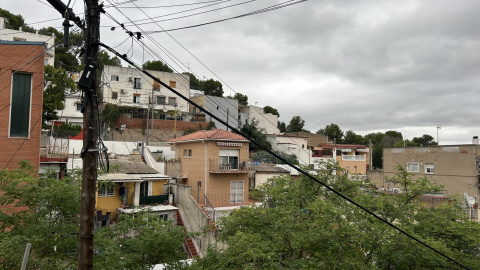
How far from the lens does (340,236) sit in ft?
29.0

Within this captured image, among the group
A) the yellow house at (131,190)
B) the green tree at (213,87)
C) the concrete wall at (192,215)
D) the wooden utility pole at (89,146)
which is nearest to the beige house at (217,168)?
the concrete wall at (192,215)

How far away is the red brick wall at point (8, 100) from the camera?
11.7 meters

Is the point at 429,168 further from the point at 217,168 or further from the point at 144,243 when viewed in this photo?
the point at 144,243

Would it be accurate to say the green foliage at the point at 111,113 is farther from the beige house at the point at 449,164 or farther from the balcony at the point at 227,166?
the beige house at the point at 449,164

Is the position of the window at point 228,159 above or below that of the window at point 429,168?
above

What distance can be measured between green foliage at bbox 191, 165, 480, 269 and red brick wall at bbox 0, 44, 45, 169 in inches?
310

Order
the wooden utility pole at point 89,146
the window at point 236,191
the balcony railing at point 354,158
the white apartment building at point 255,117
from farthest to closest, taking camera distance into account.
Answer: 1. the white apartment building at point 255,117
2. the balcony railing at point 354,158
3. the window at point 236,191
4. the wooden utility pole at point 89,146

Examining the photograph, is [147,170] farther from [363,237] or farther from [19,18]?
[19,18]

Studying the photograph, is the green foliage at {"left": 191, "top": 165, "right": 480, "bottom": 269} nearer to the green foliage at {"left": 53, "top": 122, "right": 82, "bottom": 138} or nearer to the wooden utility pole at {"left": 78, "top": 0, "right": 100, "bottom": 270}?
the wooden utility pole at {"left": 78, "top": 0, "right": 100, "bottom": 270}

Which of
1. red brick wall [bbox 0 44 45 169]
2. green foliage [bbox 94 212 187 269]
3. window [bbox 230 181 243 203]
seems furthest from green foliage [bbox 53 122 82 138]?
green foliage [bbox 94 212 187 269]

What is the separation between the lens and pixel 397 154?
109 ft

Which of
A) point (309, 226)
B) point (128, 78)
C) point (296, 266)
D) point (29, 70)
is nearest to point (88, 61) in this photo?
point (296, 266)

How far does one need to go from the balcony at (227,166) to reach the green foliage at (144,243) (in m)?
15.8

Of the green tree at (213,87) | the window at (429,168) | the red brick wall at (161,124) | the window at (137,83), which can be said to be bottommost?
the window at (429,168)
